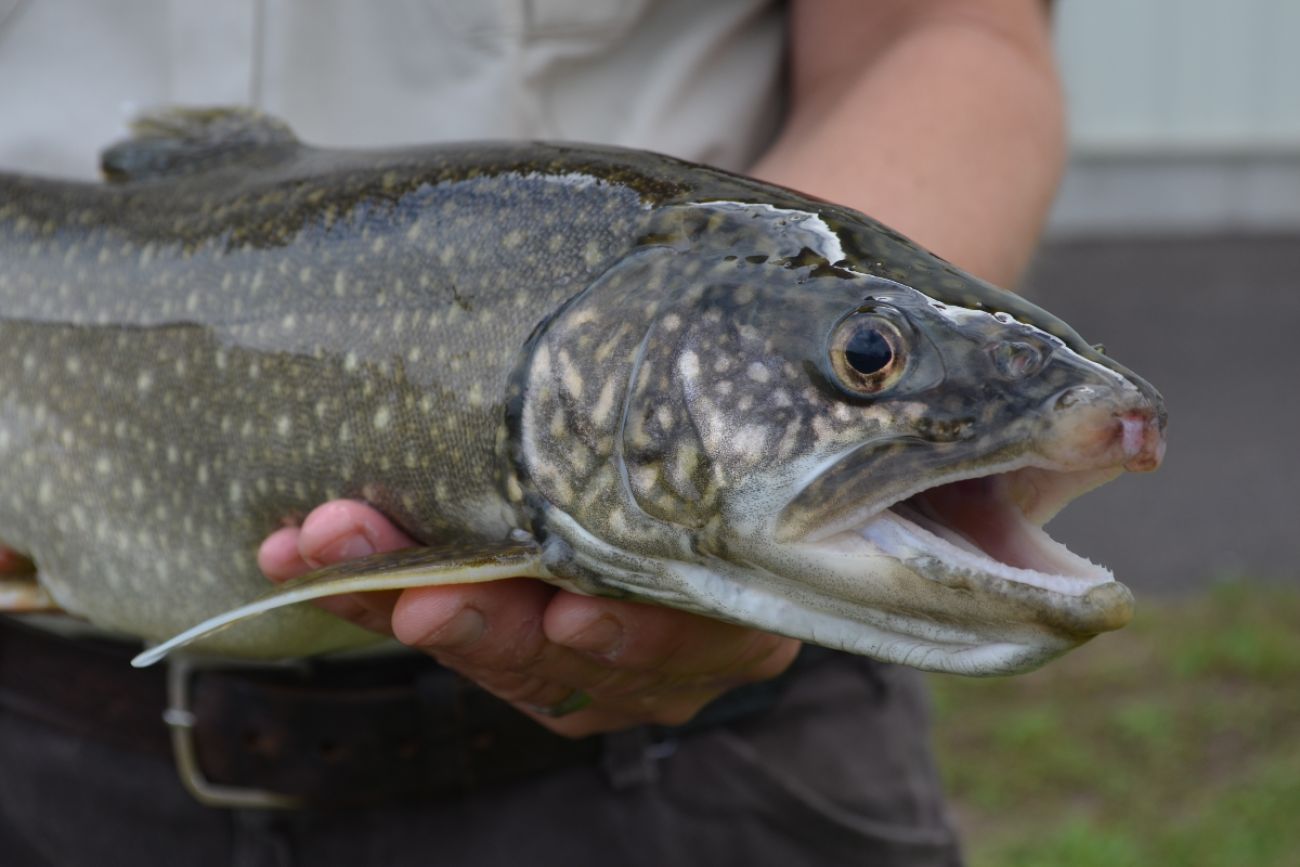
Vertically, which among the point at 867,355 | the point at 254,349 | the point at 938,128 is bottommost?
the point at 254,349

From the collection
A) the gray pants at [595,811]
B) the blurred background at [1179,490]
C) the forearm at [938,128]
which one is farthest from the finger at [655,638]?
the blurred background at [1179,490]

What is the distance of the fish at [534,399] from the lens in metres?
1.66

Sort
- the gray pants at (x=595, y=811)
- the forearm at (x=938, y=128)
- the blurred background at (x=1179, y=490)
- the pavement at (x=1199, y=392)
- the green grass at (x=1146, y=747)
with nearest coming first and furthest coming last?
1. the forearm at (x=938, y=128)
2. the gray pants at (x=595, y=811)
3. the green grass at (x=1146, y=747)
4. the blurred background at (x=1179, y=490)
5. the pavement at (x=1199, y=392)

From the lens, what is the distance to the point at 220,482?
223cm

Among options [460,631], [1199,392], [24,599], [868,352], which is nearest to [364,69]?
[24,599]

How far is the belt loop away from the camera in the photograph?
2518mm

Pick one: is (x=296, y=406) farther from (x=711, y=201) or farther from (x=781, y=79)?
(x=781, y=79)

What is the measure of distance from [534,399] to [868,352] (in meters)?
0.43

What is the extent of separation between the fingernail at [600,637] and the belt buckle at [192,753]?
0.78 meters

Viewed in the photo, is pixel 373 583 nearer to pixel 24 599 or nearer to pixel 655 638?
pixel 655 638

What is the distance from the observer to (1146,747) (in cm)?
534

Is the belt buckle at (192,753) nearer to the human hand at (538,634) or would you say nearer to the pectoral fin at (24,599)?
the pectoral fin at (24,599)

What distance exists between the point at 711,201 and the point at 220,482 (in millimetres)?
846

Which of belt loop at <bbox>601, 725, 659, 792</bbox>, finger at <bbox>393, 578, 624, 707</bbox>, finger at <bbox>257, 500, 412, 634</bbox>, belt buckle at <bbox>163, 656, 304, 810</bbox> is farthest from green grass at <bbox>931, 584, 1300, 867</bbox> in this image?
finger at <bbox>257, 500, 412, 634</bbox>
